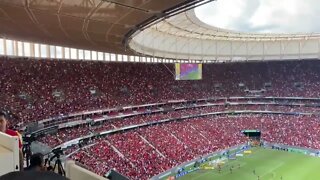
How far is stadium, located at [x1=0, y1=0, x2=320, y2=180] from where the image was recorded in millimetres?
15844

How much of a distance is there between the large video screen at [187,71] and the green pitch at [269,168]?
14.5 m

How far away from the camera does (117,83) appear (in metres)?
42.1

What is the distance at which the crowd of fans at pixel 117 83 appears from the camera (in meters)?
30.9

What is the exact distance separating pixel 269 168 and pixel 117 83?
21.1 m

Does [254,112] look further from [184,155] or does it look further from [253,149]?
[184,155]

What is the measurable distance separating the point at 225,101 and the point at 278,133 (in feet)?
35.1

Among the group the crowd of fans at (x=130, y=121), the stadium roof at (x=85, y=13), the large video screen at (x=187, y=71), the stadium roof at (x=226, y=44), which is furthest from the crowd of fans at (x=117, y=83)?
the stadium roof at (x=85, y=13)

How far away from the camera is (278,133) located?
4344cm

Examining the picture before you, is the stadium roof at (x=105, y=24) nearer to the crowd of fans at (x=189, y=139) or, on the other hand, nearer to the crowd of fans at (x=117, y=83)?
the crowd of fans at (x=117, y=83)

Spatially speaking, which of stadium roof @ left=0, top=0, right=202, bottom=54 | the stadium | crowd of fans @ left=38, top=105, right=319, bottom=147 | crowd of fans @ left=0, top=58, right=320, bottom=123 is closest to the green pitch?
the stadium

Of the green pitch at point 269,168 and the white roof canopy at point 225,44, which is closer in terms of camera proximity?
the green pitch at point 269,168

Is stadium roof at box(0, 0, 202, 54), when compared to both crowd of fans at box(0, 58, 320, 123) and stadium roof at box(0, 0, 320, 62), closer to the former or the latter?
stadium roof at box(0, 0, 320, 62)

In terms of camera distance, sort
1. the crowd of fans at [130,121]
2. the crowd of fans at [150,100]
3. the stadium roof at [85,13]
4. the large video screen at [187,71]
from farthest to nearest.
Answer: the large video screen at [187,71], the crowd of fans at [150,100], the crowd of fans at [130,121], the stadium roof at [85,13]

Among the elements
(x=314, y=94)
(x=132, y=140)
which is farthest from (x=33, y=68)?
(x=314, y=94)
